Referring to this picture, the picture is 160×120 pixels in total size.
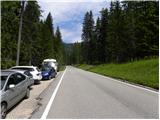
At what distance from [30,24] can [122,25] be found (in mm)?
25713

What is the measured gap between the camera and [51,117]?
11.0 meters

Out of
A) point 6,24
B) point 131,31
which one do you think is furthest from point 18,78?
point 131,31

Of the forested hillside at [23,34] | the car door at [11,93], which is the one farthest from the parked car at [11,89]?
the forested hillside at [23,34]

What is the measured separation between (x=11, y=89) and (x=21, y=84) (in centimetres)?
244

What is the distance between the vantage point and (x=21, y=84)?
48.7 feet

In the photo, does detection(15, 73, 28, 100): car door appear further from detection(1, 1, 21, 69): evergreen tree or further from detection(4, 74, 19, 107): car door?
detection(1, 1, 21, 69): evergreen tree

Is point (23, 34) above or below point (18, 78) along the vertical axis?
above

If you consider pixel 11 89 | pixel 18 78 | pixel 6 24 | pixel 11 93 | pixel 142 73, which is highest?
pixel 6 24

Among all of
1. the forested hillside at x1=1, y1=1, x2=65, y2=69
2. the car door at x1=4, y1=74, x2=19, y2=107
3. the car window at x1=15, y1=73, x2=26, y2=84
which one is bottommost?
the car door at x1=4, y1=74, x2=19, y2=107

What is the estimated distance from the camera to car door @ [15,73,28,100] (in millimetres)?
14245

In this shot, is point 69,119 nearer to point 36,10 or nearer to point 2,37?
point 2,37

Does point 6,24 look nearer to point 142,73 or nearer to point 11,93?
point 142,73

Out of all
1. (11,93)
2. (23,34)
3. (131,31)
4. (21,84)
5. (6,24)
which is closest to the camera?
(11,93)

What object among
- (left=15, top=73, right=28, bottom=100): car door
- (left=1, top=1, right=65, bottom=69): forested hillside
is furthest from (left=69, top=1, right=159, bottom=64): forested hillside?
(left=15, top=73, right=28, bottom=100): car door
